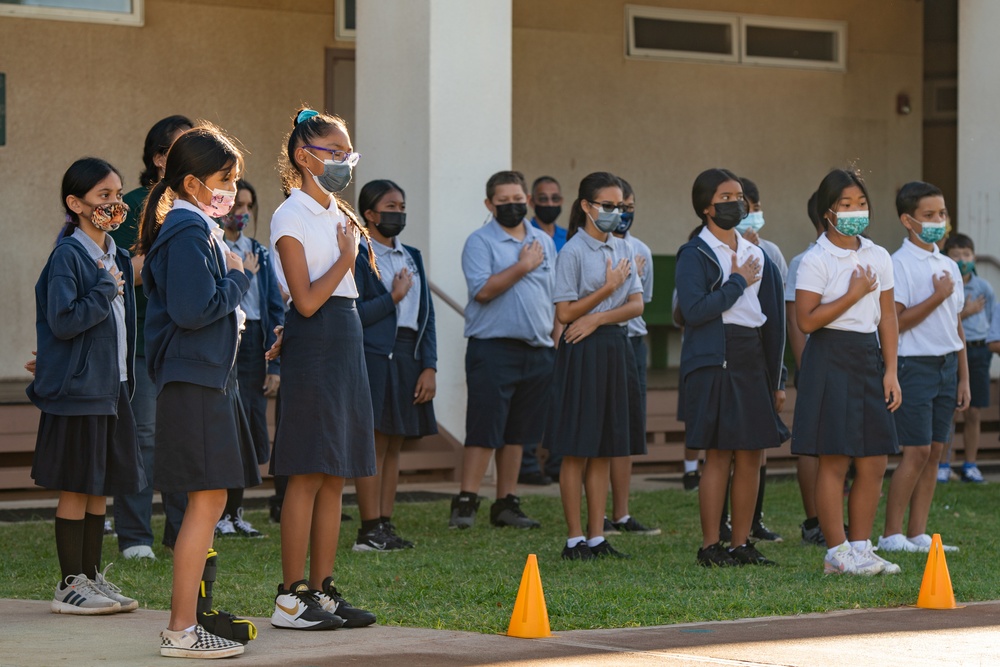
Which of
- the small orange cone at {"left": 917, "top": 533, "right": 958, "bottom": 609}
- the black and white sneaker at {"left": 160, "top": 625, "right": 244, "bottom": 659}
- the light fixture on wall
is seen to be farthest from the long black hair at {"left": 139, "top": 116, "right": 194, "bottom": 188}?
the light fixture on wall

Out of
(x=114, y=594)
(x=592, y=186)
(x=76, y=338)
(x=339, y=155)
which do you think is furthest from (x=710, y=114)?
(x=114, y=594)

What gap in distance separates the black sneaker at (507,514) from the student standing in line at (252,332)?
1.42m

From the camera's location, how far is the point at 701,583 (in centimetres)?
706

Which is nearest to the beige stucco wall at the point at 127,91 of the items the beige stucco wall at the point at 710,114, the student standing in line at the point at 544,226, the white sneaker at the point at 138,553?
the beige stucco wall at the point at 710,114

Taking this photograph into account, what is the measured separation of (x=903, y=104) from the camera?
56.7ft

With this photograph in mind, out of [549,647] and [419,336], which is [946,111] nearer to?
[419,336]

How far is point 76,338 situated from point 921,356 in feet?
14.3

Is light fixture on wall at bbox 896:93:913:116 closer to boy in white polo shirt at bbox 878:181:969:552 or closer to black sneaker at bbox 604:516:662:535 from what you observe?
boy in white polo shirt at bbox 878:181:969:552

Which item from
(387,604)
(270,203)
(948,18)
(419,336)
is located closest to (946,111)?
(948,18)

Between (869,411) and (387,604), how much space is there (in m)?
2.54

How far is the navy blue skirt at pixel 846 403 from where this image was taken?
295 inches

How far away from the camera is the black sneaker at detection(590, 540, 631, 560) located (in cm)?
799

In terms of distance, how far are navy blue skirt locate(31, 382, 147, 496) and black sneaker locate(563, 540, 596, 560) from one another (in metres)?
2.28

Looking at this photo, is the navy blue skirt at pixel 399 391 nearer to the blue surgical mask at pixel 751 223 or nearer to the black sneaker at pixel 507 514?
the black sneaker at pixel 507 514
